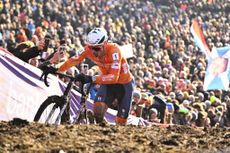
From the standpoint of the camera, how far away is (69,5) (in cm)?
2625

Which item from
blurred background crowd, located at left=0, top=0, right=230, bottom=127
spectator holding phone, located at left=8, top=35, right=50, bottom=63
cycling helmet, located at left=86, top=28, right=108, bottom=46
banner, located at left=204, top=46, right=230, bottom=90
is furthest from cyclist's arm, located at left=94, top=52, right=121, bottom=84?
banner, located at left=204, top=46, right=230, bottom=90

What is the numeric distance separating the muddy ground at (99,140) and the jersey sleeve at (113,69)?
1.02 metres

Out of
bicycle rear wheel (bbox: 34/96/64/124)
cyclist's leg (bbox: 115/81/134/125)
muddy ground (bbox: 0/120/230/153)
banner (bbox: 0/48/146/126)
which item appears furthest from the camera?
cyclist's leg (bbox: 115/81/134/125)

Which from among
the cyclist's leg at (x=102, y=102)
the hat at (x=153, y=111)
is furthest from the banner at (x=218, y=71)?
the cyclist's leg at (x=102, y=102)

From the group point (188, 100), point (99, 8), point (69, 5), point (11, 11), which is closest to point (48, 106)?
point (188, 100)

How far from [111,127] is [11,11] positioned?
1275cm

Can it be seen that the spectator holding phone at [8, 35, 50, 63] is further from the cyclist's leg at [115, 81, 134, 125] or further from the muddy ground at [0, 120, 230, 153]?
the muddy ground at [0, 120, 230, 153]

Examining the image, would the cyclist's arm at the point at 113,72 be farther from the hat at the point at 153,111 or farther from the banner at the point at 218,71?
the banner at the point at 218,71

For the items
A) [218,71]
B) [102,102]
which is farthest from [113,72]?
[218,71]

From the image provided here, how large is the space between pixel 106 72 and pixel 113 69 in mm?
322

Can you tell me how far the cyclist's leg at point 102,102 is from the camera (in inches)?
430

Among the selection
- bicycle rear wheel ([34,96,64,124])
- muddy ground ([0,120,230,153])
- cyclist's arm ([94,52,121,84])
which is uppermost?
cyclist's arm ([94,52,121,84])

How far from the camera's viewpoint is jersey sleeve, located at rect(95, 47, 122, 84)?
34.0 feet

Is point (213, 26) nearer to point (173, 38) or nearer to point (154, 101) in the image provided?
point (173, 38)
